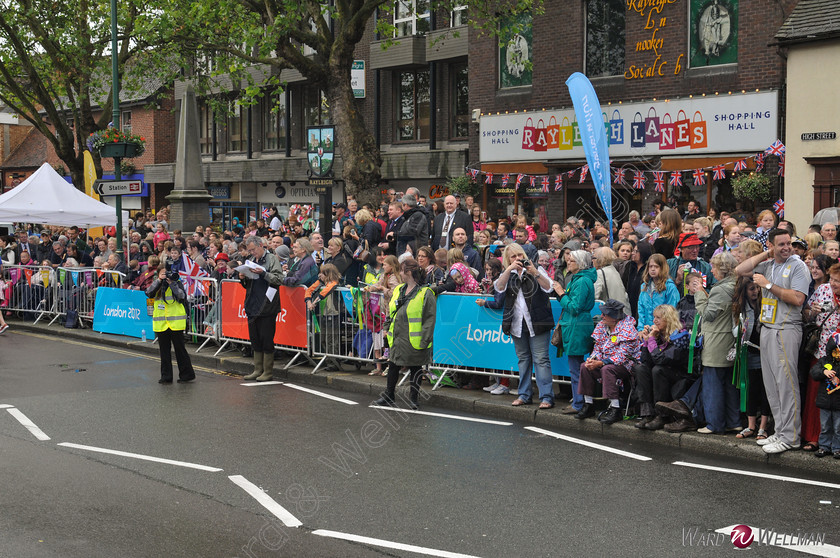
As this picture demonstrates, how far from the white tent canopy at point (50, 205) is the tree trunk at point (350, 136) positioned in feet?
21.5

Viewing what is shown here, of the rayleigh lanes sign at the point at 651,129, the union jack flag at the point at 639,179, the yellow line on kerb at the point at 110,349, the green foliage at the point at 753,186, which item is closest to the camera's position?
the yellow line on kerb at the point at 110,349

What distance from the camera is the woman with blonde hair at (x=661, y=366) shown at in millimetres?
9336

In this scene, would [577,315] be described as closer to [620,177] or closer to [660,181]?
[660,181]

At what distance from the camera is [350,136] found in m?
20.1

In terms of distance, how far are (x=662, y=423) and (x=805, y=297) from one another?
1.95 metres

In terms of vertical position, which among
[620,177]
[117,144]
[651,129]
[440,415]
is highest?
[651,129]

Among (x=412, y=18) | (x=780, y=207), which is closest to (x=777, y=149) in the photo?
(x=780, y=207)

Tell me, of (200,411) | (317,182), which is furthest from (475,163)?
(200,411)

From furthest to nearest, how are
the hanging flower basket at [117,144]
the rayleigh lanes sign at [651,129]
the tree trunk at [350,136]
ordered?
the hanging flower basket at [117,144]
the tree trunk at [350,136]
the rayleigh lanes sign at [651,129]

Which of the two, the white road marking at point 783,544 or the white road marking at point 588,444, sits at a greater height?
the white road marking at point 783,544

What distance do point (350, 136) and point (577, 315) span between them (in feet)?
35.9

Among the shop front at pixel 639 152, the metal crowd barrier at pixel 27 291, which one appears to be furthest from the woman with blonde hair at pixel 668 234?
the metal crowd barrier at pixel 27 291

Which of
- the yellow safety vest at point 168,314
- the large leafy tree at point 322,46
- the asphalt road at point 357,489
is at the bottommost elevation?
the asphalt road at point 357,489

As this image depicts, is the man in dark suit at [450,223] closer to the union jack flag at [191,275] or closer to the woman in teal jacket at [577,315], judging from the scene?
the woman in teal jacket at [577,315]
